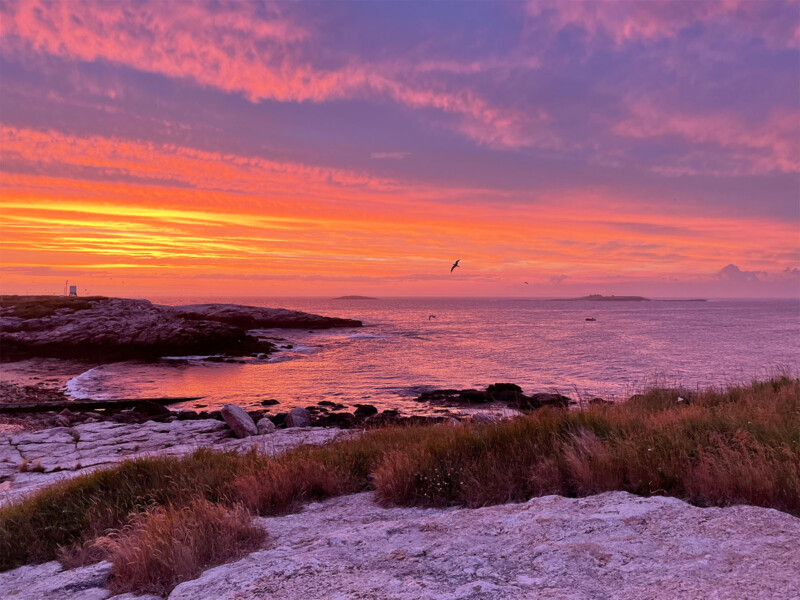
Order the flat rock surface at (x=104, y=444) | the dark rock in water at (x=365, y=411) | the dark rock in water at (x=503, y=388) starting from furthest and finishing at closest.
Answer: the dark rock in water at (x=503, y=388) → the dark rock in water at (x=365, y=411) → the flat rock surface at (x=104, y=444)

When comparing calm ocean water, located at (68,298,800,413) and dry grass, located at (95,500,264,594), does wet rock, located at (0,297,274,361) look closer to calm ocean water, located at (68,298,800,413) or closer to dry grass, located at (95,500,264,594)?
calm ocean water, located at (68,298,800,413)

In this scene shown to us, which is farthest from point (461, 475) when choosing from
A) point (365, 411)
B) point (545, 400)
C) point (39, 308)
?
point (39, 308)

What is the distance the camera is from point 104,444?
1493 cm

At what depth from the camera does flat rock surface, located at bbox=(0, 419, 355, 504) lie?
11.7 meters

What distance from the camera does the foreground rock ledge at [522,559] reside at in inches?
149

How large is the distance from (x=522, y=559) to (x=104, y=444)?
14.3 m

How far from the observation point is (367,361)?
42656 mm

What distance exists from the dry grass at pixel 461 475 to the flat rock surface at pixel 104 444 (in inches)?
140

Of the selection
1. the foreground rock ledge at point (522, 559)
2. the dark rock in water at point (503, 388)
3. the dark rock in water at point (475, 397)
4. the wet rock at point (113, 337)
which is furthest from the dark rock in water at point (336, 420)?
the wet rock at point (113, 337)

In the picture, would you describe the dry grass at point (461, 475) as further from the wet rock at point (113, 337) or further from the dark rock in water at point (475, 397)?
the wet rock at point (113, 337)

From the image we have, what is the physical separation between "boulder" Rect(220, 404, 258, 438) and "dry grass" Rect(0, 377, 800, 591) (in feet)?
23.4

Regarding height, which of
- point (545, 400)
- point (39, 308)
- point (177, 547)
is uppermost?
point (177, 547)

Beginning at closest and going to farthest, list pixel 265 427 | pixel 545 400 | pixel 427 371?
pixel 265 427, pixel 545 400, pixel 427 371

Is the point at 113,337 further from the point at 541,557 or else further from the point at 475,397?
the point at 541,557
